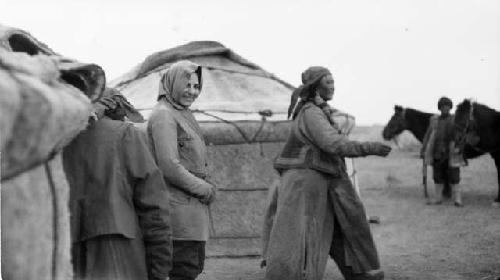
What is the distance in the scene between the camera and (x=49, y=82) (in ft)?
5.17

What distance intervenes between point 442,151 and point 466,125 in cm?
50

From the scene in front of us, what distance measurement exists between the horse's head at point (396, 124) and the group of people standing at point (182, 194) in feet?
28.1

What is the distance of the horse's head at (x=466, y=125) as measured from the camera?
11.3m

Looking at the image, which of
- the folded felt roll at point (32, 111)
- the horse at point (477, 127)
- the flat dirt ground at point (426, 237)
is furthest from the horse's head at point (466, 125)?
the folded felt roll at point (32, 111)

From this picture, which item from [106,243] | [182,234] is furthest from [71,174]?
[182,234]

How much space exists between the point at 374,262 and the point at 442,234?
3.86m

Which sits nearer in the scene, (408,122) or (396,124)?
(408,122)

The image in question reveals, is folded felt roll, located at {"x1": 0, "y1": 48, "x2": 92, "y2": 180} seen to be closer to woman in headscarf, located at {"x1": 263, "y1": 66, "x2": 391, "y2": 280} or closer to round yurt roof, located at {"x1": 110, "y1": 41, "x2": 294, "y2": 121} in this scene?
woman in headscarf, located at {"x1": 263, "y1": 66, "x2": 391, "y2": 280}

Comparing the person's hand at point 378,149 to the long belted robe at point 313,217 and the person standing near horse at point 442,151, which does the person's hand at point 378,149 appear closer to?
the long belted robe at point 313,217

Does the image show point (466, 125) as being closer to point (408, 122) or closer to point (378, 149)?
point (408, 122)

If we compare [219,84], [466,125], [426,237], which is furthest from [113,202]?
[466,125]

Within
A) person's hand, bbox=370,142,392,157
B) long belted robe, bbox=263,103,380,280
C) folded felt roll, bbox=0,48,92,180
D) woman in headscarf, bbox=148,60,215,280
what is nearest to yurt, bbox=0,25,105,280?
folded felt roll, bbox=0,48,92,180

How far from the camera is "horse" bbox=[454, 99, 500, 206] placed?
11305 mm

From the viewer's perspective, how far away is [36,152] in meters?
1.51
